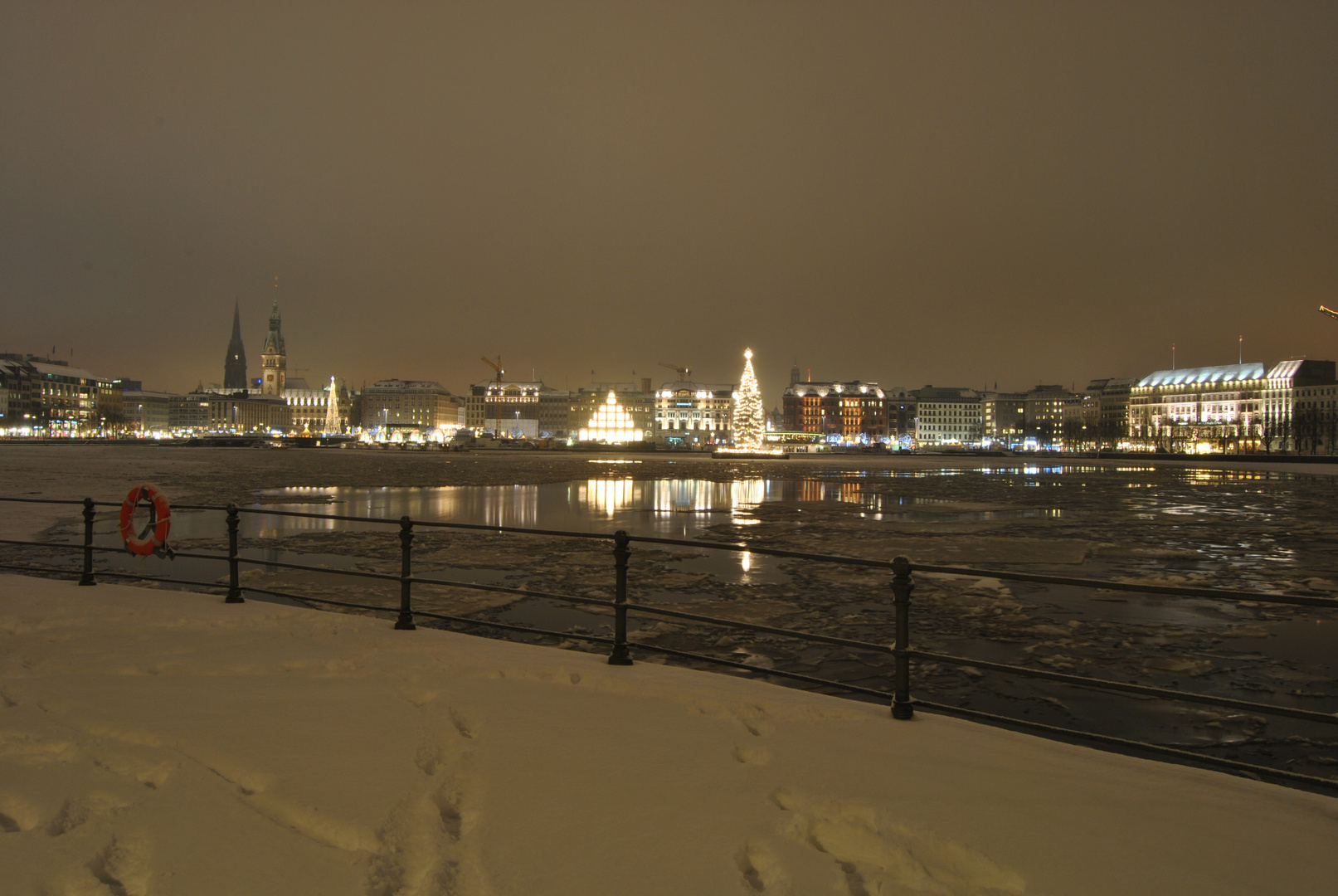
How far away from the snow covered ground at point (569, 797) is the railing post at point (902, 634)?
170 millimetres

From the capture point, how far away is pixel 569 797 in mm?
4141

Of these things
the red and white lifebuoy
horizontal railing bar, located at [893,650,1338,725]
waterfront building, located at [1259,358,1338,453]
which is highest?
waterfront building, located at [1259,358,1338,453]

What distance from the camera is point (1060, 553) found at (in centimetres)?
1667

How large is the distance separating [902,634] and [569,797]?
2.52 metres

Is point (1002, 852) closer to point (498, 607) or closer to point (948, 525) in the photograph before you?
point (498, 607)

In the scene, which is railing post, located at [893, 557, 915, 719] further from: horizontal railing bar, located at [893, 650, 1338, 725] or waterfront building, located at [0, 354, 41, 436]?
waterfront building, located at [0, 354, 41, 436]

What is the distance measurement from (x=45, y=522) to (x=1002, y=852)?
24494mm

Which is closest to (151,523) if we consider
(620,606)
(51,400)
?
(620,606)

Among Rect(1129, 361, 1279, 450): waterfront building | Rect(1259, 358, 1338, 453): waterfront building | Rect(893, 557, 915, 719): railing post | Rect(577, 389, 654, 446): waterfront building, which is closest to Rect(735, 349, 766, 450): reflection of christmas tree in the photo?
Rect(577, 389, 654, 446): waterfront building

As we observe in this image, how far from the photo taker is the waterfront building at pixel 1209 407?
496 feet

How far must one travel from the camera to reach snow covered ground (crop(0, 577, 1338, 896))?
3463 millimetres

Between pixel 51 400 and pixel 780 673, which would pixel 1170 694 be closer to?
pixel 780 673

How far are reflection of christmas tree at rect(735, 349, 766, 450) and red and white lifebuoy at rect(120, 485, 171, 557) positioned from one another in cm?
7181

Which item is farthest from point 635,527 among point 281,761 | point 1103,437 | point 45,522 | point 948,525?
point 1103,437
